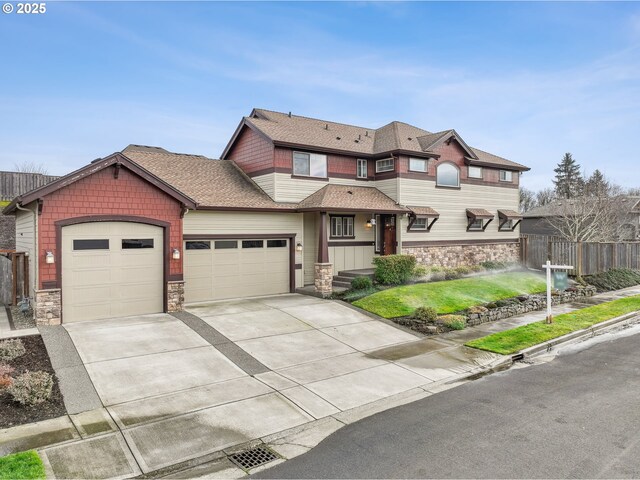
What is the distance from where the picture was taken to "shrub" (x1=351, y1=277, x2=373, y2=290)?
1700 centimetres

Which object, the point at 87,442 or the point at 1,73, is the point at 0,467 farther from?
the point at 1,73

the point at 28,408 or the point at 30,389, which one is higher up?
the point at 30,389

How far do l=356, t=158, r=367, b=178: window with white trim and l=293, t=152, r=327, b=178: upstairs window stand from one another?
2.10m

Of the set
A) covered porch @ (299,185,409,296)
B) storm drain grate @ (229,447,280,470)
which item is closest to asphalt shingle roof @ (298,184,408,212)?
covered porch @ (299,185,409,296)

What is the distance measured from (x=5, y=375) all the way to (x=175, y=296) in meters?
6.02

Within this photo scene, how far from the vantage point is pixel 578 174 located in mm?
62844

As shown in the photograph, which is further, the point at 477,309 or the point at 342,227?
the point at 342,227

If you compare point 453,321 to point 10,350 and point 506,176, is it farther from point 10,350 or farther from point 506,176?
point 506,176

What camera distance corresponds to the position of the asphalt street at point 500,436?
511cm

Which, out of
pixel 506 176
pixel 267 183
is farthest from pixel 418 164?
pixel 506 176

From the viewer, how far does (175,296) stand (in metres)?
13.5

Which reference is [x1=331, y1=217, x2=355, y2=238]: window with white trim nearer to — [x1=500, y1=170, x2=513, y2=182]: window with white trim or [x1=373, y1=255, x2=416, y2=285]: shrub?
[x1=373, y1=255, x2=416, y2=285]: shrub

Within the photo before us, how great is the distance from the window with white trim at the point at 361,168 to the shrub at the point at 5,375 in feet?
52.7

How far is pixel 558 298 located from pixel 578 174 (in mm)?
55877
